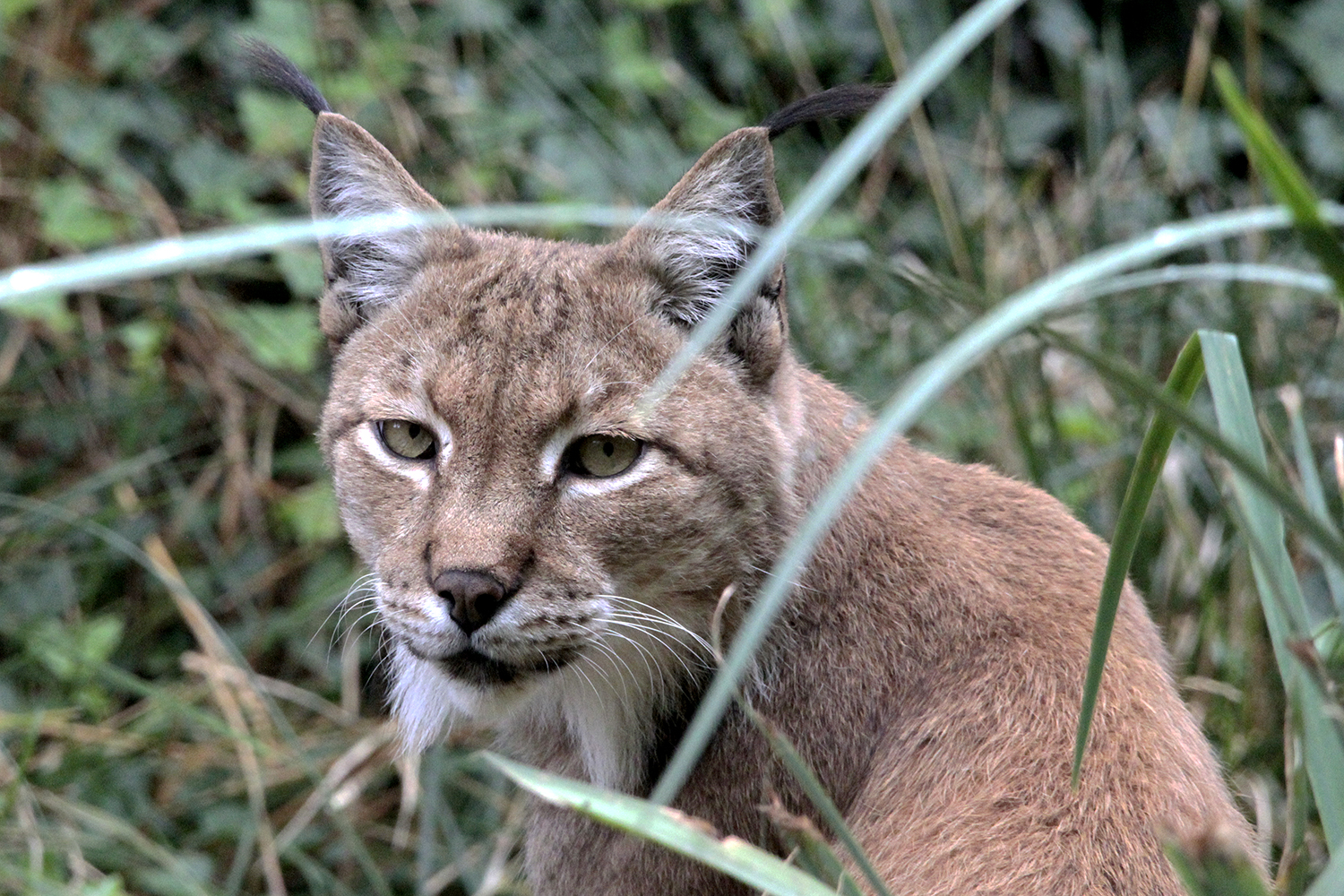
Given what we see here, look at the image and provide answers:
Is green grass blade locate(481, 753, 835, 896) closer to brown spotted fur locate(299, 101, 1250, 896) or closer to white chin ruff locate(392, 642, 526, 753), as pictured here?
brown spotted fur locate(299, 101, 1250, 896)

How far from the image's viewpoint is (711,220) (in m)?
2.99

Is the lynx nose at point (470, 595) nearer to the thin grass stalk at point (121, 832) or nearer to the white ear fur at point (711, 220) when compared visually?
the white ear fur at point (711, 220)

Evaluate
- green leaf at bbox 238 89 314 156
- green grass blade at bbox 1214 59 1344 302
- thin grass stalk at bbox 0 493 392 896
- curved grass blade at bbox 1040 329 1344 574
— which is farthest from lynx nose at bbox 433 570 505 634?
green leaf at bbox 238 89 314 156

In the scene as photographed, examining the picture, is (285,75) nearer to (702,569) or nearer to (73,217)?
(702,569)

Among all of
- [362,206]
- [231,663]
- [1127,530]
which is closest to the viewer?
[1127,530]

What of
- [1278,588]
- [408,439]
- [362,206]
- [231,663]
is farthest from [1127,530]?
[231,663]

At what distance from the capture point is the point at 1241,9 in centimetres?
700

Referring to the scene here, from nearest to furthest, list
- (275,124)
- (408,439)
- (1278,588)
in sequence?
(1278,588) < (408,439) < (275,124)

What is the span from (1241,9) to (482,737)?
499 cm

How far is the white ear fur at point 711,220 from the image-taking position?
305cm

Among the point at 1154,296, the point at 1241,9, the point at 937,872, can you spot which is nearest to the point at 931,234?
the point at 1154,296

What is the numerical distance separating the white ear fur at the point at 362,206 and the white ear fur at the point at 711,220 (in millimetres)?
558

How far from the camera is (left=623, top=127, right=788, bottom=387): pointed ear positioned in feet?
10.1

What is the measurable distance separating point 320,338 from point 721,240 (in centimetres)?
331
